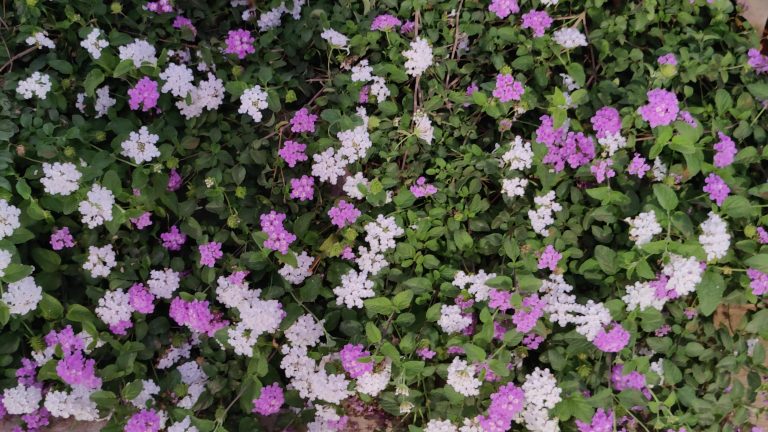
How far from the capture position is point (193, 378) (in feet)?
6.29

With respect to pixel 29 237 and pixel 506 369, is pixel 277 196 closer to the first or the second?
pixel 29 237

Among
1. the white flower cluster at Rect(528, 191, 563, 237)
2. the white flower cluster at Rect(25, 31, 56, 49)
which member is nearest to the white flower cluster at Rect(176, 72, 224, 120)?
the white flower cluster at Rect(25, 31, 56, 49)

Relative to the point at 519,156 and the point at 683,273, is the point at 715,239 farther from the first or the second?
the point at 519,156

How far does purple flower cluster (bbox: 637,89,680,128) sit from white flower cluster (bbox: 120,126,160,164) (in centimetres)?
153

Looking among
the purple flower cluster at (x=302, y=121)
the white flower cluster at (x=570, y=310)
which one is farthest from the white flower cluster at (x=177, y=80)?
the white flower cluster at (x=570, y=310)

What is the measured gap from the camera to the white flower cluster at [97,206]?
5.87ft

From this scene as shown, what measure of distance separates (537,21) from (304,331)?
51.0 inches

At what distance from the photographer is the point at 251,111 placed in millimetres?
1934

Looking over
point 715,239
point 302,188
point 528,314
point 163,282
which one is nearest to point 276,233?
point 302,188

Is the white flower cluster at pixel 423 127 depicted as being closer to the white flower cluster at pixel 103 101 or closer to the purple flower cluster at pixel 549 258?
the purple flower cluster at pixel 549 258

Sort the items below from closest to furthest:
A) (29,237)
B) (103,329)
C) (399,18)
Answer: (29,237) < (103,329) < (399,18)

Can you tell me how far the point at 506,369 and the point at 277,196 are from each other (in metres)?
0.92

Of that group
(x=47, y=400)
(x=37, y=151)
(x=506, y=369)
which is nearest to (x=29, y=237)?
(x=37, y=151)

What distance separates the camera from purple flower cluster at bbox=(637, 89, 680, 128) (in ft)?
6.07
